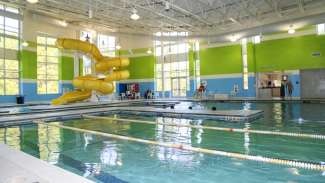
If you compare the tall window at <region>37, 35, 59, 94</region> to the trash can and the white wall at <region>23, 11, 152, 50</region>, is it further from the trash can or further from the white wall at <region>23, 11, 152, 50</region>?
the trash can

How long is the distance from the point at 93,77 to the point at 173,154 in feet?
34.8

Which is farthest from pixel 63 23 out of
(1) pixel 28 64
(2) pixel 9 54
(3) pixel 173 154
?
(3) pixel 173 154

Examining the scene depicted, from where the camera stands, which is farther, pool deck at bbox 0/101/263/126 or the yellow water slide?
the yellow water slide

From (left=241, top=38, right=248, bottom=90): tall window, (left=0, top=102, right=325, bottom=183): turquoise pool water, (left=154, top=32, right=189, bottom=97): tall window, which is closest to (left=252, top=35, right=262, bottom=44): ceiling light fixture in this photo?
(left=241, top=38, right=248, bottom=90): tall window

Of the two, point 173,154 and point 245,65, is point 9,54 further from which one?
point 245,65

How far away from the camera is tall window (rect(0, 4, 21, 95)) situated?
16.5m

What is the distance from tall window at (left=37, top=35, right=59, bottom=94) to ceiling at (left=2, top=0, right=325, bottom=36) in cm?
219

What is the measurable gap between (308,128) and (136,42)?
19975 mm

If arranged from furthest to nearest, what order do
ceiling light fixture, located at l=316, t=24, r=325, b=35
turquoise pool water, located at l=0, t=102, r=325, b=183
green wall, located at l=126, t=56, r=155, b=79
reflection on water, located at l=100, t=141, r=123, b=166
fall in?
green wall, located at l=126, t=56, r=155, b=79 → ceiling light fixture, located at l=316, t=24, r=325, b=35 → reflection on water, located at l=100, t=141, r=123, b=166 → turquoise pool water, located at l=0, t=102, r=325, b=183

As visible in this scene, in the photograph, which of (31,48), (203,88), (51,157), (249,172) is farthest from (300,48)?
(31,48)

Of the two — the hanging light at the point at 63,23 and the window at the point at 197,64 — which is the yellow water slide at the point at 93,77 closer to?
the hanging light at the point at 63,23

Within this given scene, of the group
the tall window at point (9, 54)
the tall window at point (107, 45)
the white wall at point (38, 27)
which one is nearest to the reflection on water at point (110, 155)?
the tall window at point (9, 54)

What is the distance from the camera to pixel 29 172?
2787 millimetres

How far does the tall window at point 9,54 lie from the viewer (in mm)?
16453
